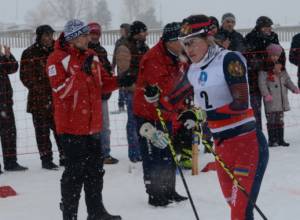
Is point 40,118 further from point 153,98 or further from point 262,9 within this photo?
point 262,9

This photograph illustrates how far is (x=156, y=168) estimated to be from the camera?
5992mm

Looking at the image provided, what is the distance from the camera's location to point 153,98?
201 inches

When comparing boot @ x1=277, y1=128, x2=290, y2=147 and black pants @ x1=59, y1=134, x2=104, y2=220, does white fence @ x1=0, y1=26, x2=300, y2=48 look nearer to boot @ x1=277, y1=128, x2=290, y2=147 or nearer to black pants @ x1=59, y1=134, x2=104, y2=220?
boot @ x1=277, y1=128, x2=290, y2=147

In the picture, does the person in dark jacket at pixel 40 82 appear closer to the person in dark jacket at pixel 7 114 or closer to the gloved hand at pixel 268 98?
the person in dark jacket at pixel 7 114

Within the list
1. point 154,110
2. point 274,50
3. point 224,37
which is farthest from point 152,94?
point 274,50

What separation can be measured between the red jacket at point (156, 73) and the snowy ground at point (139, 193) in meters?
1.02

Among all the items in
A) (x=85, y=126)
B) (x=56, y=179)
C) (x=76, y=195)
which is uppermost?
(x=85, y=126)

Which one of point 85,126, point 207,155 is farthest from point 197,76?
point 207,155

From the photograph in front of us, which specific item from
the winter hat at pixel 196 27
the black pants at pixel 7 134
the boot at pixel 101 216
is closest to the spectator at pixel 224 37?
the black pants at pixel 7 134

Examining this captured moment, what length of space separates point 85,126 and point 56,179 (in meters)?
2.39

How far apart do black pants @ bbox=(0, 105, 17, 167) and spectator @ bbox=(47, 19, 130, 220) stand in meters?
2.79

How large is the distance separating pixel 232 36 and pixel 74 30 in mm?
4278

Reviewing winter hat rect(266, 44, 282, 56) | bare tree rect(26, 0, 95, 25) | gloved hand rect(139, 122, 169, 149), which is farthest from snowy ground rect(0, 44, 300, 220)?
bare tree rect(26, 0, 95, 25)

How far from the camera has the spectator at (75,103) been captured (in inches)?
198
